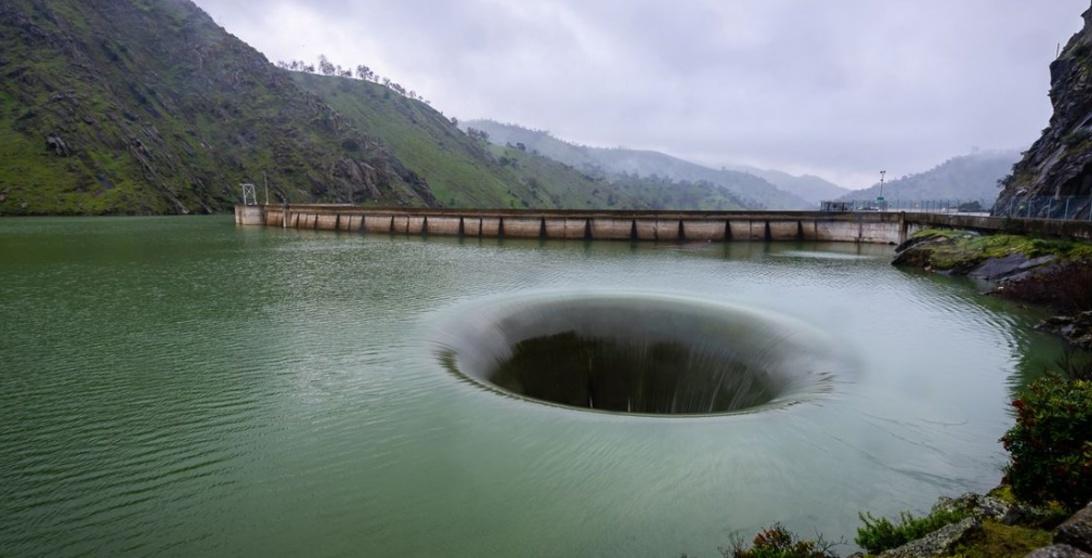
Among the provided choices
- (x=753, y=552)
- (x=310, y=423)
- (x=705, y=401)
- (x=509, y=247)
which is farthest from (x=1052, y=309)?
(x=509, y=247)

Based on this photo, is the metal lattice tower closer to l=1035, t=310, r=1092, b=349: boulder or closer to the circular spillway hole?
the circular spillway hole

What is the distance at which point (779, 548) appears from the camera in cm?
670

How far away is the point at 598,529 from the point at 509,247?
44.5 meters

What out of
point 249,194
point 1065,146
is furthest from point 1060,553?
point 249,194

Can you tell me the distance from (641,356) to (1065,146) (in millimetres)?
50838

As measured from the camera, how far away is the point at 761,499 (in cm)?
871

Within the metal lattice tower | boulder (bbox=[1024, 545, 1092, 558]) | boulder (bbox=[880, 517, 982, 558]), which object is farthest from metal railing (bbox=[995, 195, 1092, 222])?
the metal lattice tower

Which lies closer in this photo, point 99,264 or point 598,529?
point 598,529

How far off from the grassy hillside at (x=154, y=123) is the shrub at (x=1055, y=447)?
11622 cm

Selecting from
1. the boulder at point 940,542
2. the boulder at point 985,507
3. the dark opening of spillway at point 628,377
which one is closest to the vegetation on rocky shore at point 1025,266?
the dark opening of spillway at point 628,377

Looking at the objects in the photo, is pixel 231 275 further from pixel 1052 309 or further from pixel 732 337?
pixel 1052 309

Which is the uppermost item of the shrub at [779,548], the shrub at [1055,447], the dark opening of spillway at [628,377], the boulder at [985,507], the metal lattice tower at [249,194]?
the metal lattice tower at [249,194]

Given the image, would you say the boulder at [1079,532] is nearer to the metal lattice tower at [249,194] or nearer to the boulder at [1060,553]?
the boulder at [1060,553]

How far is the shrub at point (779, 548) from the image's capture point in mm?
6500
